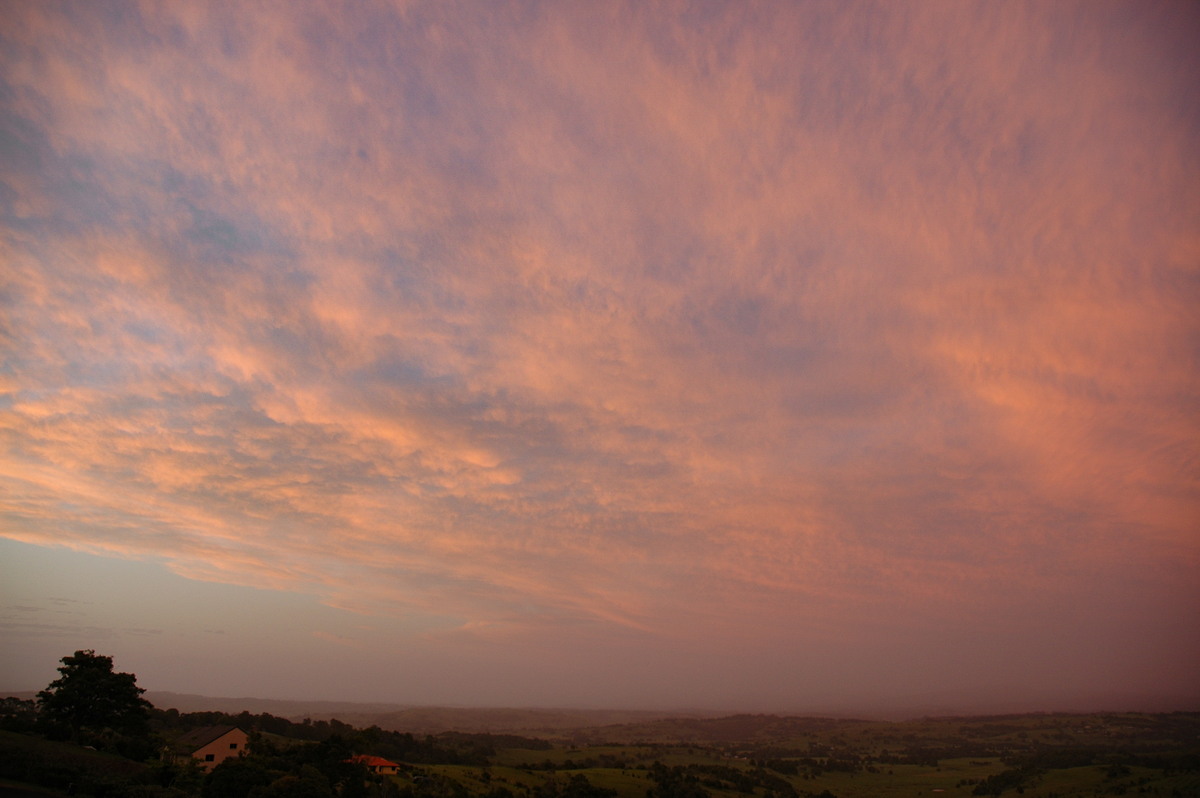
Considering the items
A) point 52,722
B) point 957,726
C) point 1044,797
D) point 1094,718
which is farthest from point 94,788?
point 1094,718

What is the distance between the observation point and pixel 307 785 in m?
44.8

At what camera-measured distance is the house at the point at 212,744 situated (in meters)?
65.1

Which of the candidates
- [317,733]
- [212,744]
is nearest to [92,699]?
[212,744]

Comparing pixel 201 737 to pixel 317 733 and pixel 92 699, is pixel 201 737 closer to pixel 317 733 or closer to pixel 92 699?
pixel 92 699

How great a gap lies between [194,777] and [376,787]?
63.1 feet

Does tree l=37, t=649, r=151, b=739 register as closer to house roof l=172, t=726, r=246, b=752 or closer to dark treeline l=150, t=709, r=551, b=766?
house roof l=172, t=726, r=246, b=752

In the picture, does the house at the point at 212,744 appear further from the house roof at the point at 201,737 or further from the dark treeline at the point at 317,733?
the dark treeline at the point at 317,733

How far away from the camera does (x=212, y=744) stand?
225ft

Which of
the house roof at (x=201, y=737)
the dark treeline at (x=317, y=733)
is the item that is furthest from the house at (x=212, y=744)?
the dark treeline at (x=317, y=733)

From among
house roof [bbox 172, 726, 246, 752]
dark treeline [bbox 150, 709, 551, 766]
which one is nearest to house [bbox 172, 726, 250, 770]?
house roof [bbox 172, 726, 246, 752]

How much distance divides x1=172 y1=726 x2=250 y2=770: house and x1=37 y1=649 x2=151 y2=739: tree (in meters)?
7.35

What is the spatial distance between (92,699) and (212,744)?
1760 centimetres

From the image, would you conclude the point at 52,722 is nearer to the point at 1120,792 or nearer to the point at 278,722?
the point at 278,722

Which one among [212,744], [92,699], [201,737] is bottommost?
[212,744]
